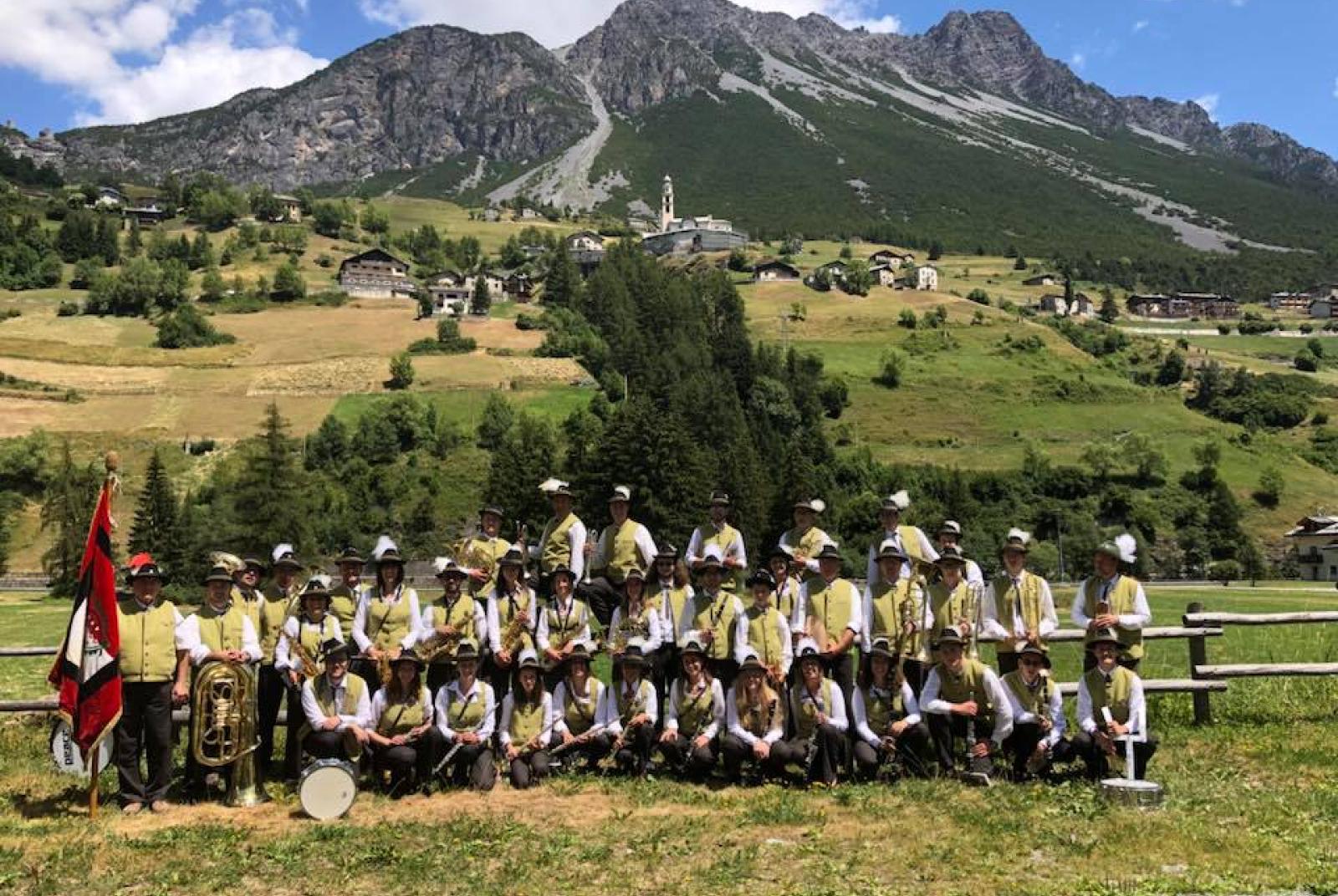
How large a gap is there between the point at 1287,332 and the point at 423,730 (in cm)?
16357

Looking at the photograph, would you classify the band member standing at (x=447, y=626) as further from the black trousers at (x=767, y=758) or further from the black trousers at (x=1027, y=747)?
the black trousers at (x=1027, y=747)

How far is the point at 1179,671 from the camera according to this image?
1608 cm

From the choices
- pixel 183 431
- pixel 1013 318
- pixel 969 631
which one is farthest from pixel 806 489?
pixel 1013 318

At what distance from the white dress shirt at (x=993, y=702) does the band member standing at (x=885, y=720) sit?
18 cm

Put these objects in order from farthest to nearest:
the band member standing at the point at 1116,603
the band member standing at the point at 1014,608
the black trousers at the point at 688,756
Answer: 1. the band member standing at the point at 1014,608
2. the band member standing at the point at 1116,603
3. the black trousers at the point at 688,756

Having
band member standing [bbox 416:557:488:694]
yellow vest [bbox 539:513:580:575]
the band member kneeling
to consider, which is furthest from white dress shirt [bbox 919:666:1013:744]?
the band member kneeling

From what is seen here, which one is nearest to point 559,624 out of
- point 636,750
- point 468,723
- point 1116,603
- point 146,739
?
point 468,723

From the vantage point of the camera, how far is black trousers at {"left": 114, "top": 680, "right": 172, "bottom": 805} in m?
9.91

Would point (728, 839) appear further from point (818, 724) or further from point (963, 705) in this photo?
point (963, 705)

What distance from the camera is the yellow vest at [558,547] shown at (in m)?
12.2

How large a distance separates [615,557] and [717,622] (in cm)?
166

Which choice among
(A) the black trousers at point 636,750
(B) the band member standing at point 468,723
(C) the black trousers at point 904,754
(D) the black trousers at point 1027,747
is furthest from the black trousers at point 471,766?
(D) the black trousers at point 1027,747

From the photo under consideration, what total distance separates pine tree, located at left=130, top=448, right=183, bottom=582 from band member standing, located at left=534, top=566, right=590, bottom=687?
52.0m

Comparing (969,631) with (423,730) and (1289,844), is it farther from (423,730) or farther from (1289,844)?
(423,730)
